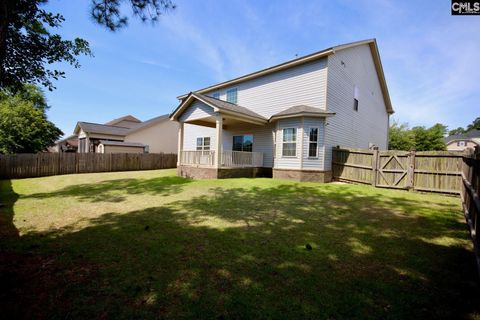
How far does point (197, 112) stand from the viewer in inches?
505

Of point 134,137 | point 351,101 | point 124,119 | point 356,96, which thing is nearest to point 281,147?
point 351,101

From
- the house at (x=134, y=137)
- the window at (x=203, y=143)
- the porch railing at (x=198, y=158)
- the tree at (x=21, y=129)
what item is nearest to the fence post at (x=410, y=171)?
the porch railing at (x=198, y=158)

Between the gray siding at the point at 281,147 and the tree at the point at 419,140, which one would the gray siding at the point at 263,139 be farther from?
the tree at the point at 419,140

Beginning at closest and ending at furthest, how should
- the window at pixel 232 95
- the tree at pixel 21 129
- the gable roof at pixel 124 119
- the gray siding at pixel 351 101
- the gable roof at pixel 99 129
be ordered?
1. the gray siding at pixel 351 101
2. the window at pixel 232 95
3. the tree at pixel 21 129
4. the gable roof at pixel 99 129
5. the gable roof at pixel 124 119

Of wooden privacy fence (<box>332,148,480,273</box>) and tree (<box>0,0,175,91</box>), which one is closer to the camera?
tree (<box>0,0,175,91</box>)

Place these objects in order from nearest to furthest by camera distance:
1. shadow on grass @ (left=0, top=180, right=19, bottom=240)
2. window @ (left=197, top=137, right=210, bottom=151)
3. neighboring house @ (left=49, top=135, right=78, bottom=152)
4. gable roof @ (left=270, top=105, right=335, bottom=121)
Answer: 1. shadow on grass @ (left=0, top=180, right=19, bottom=240)
2. gable roof @ (left=270, top=105, right=335, bottom=121)
3. window @ (left=197, top=137, right=210, bottom=151)
4. neighboring house @ (left=49, top=135, right=78, bottom=152)

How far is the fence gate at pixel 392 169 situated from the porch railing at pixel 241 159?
668cm

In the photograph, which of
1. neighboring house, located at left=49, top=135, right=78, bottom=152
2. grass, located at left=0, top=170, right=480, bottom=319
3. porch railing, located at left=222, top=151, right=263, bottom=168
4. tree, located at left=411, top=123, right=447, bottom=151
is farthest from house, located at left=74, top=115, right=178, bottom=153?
tree, located at left=411, top=123, right=447, bottom=151

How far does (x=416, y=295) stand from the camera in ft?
8.04

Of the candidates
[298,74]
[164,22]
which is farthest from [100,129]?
[164,22]

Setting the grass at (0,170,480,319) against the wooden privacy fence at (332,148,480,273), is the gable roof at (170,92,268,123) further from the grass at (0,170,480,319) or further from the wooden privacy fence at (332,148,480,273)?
the grass at (0,170,480,319)

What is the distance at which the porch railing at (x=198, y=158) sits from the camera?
12773mm

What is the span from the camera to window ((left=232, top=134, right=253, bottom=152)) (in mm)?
15164
